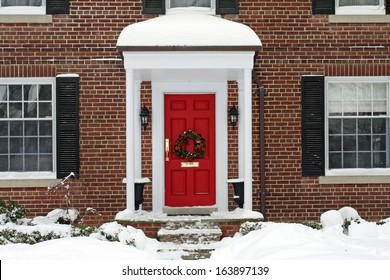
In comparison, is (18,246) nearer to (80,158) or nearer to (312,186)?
(80,158)

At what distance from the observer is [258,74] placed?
38.3ft

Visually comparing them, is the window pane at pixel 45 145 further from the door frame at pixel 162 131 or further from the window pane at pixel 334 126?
the window pane at pixel 334 126

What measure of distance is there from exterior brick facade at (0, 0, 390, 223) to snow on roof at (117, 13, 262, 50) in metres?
1.05

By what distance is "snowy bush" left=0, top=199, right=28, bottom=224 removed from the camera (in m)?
10.5

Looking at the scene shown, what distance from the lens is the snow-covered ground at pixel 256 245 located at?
24.4ft

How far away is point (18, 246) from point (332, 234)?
4.72 metres

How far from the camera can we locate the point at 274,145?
461 inches

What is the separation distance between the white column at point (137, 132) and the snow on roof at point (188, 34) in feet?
3.90

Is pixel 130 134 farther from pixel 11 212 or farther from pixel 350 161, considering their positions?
pixel 350 161

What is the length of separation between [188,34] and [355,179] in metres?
4.34

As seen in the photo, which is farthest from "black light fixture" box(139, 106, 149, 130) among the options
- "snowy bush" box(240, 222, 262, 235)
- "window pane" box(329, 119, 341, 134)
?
"window pane" box(329, 119, 341, 134)

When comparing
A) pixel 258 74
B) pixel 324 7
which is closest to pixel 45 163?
pixel 258 74

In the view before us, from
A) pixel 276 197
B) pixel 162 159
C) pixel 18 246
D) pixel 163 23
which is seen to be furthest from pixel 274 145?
pixel 18 246

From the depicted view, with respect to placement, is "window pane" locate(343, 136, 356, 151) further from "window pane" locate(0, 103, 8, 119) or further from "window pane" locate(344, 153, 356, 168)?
"window pane" locate(0, 103, 8, 119)
